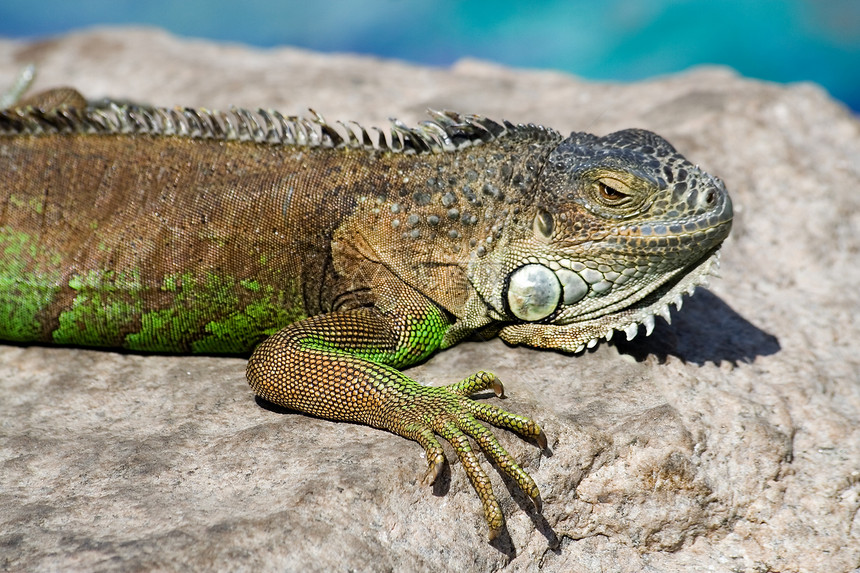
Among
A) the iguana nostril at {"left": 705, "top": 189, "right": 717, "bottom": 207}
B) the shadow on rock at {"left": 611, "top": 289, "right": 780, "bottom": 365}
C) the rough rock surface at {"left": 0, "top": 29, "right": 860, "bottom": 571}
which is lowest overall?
the rough rock surface at {"left": 0, "top": 29, "right": 860, "bottom": 571}

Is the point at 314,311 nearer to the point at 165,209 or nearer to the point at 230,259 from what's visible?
the point at 230,259

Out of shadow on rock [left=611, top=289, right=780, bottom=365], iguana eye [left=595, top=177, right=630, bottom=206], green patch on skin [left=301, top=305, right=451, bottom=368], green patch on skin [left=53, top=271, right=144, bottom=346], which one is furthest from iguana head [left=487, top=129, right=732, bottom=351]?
green patch on skin [left=53, top=271, right=144, bottom=346]

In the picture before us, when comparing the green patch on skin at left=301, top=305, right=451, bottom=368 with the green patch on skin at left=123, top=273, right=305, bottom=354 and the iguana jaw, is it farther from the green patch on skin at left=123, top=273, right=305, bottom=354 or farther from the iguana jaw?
the green patch on skin at left=123, top=273, right=305, bottom=354

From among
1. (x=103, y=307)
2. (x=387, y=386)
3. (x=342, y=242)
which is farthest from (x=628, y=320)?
(x=103, y=307)

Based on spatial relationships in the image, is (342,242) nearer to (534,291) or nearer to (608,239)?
(534,291)

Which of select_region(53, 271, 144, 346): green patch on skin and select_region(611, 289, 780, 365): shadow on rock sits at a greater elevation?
select_region(611, 289, 780, 365): shadow on rock

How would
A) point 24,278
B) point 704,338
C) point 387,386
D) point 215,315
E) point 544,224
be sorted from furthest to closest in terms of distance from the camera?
point 704,338, point 24,278, point 215,315, point 544,224, point 387,386

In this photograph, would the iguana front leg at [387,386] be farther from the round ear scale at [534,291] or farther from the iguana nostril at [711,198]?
the iguana nostril at [711,198]
